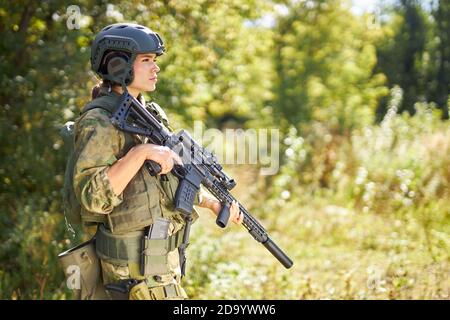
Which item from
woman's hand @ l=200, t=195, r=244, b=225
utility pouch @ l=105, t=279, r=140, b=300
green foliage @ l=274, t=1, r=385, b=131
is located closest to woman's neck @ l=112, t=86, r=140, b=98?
woman's hand @ l=200, t=195, r=244, b=225

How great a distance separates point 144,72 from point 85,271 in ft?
3.55

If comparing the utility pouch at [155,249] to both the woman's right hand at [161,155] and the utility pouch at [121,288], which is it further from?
the woman's right hand at [161,155]

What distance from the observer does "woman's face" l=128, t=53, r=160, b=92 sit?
346 cm

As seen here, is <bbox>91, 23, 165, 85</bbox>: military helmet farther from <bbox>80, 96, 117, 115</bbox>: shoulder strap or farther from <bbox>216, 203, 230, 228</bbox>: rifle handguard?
<bbox>216, 203, 230, 228</bbox>: rifle handguard

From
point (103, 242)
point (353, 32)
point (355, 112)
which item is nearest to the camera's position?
point (103, 242)

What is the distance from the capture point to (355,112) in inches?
678

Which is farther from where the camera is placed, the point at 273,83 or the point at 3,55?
the point at 273,83

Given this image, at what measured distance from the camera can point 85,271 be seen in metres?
3.56

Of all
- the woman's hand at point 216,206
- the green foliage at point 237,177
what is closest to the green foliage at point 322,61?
the green foliage at point 237,177

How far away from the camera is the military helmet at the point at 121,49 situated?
3.41 meters

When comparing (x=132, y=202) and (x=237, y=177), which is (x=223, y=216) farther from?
(x=237, y=177)

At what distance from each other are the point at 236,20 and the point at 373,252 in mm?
3285

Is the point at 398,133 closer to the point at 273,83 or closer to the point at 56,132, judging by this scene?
the point at 56,132
